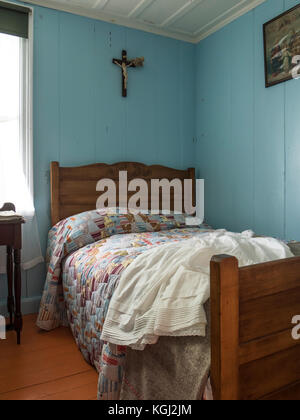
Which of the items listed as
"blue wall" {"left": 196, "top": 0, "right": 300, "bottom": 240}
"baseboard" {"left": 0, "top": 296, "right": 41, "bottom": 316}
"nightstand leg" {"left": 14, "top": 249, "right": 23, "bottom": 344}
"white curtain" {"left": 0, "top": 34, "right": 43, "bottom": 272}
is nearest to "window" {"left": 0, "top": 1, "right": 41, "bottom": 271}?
"white curtain" {"left": 0, "top": 34, "right": 43, "bottom": 272}

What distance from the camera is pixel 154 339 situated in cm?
118

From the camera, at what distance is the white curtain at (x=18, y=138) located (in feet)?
8.57

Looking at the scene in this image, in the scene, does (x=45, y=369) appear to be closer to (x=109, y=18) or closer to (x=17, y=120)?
(x=17, y=120)

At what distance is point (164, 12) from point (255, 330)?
2.86 meters

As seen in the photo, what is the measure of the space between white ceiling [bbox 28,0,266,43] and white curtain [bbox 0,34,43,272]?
1.60 ft

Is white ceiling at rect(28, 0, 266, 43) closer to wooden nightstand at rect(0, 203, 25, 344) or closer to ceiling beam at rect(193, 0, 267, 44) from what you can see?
ceiling beam at rect(193, 0, 267, 44)

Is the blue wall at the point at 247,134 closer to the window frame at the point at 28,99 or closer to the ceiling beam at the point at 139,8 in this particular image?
the ceiling beam at the point at 139,8

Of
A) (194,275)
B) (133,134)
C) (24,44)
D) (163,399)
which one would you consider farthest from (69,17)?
(163,399)

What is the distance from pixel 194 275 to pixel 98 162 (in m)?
2.00

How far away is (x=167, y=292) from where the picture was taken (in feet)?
4.02

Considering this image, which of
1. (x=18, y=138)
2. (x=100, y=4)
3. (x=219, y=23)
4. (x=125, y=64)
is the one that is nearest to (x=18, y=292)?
(x=18, y=138)

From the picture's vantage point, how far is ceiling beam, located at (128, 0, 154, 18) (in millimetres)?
2791

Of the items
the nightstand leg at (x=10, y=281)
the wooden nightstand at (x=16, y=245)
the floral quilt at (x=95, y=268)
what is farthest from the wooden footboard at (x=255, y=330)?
the nightstand leg at (x=10, y=281)

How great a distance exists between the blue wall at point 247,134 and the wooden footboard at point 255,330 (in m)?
1.54
